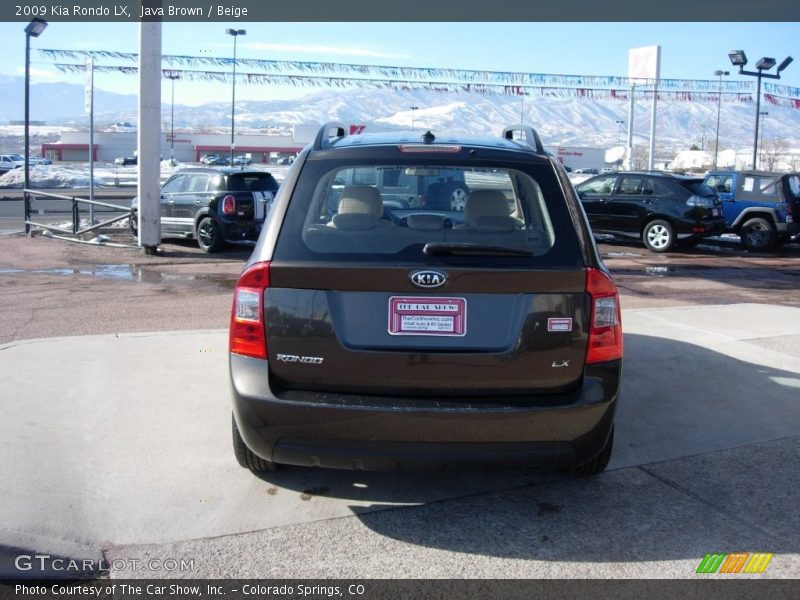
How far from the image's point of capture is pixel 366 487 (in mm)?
4582

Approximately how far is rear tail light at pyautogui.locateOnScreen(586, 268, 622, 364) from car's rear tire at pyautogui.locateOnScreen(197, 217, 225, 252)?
12582 millimetres

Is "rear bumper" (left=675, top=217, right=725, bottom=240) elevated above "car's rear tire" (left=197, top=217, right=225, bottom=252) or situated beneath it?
elevated above

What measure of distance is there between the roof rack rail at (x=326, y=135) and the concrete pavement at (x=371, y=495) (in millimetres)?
1824

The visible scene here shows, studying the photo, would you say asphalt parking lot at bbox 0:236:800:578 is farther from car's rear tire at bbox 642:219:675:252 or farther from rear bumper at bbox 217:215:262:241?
car's rear tire at bbox 642:219:675:252

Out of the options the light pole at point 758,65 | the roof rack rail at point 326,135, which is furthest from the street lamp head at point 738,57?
the roof rack rail at point 326,135

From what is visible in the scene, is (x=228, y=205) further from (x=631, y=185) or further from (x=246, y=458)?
(x=246, y=458)

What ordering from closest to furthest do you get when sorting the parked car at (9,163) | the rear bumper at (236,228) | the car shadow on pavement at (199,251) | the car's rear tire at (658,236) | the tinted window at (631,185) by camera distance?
1. the car shadow on pavement at (199,251)
2. the rear bumper at (236,228)
3. the car's rear tire at (658,236)
4. the tinted window at (631,185)
5. the parked car at (9,163)

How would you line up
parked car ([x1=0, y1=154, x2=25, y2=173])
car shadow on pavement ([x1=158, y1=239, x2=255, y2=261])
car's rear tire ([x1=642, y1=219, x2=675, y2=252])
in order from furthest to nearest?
parked car ([x1=0, y1=154, x2=25, y2=173]) < car's rear tire ([x1=642, y1=219, x2=675, y2=252]) < car shadow on pavement ([x1=158, y1=239, x2=255, y2=261])

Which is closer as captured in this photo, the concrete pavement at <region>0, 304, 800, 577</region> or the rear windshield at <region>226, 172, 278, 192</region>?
the concrete pavement at <region>0, 304, 800, 577</region>

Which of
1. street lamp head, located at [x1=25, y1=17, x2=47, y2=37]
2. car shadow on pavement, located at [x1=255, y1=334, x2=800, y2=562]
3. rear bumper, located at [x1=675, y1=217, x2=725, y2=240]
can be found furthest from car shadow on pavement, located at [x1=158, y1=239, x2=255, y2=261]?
car shadow on pavement, located at [x1=255, y1=334, x2=800, y2=562]

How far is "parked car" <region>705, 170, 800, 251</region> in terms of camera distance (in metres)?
18.3

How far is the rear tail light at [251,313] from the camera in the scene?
12.7 ft

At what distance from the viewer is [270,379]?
386 cm

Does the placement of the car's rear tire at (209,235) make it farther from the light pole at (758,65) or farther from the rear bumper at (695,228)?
the light pole at (758,65)
